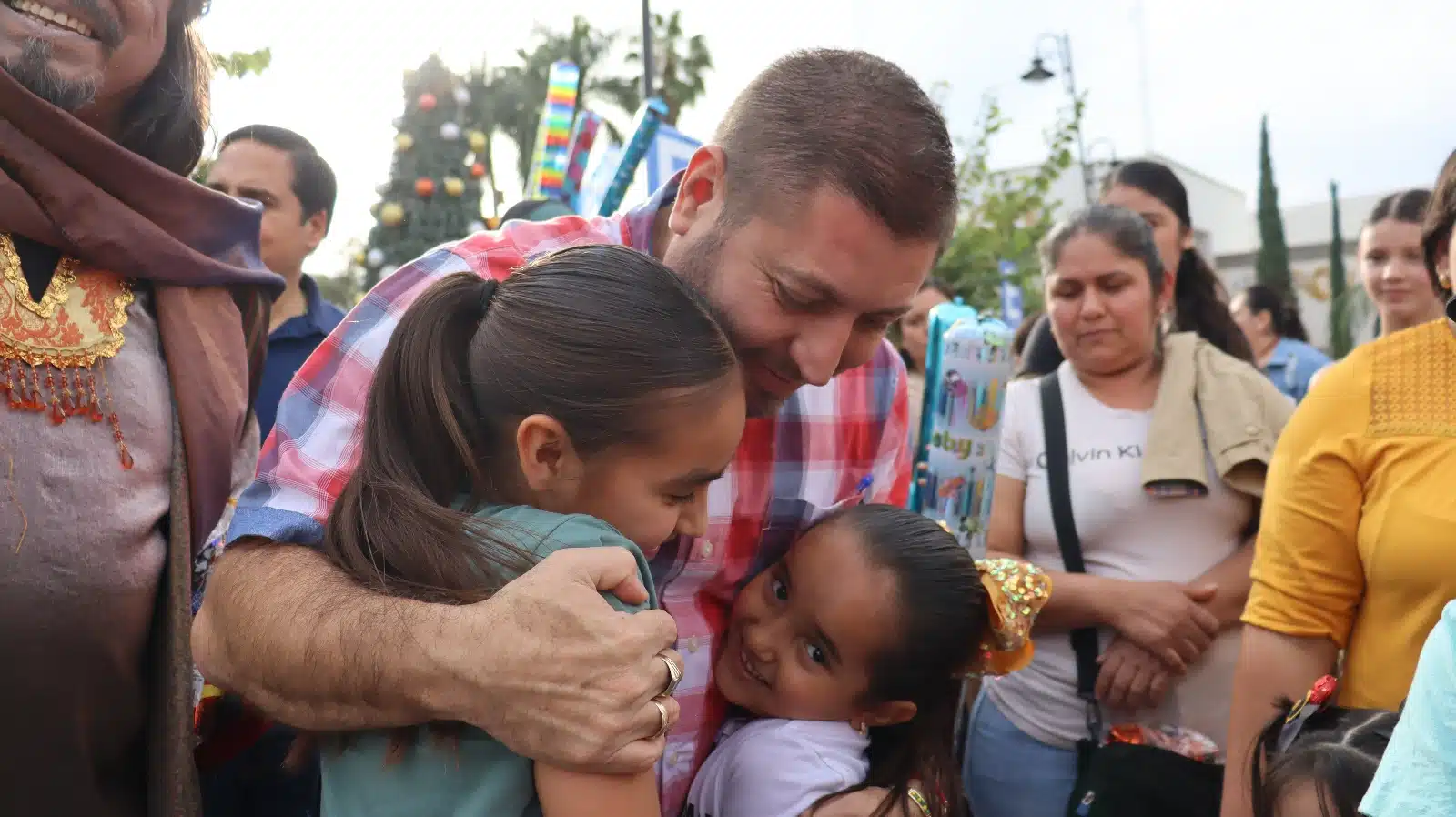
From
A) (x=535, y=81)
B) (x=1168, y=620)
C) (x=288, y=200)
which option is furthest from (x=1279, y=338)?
(x=535, y=81)

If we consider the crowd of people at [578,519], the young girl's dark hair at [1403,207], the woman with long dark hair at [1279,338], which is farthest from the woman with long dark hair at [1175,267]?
the woman with long dark hair at [1279,338]

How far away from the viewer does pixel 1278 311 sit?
23.6ft

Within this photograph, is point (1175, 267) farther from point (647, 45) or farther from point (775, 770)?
point (647, 45)

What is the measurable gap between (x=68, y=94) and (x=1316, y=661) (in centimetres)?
252

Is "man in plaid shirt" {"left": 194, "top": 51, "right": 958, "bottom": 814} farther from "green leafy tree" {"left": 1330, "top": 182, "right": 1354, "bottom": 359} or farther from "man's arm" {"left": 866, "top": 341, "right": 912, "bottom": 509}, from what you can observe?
"green leafy tree" {"left": 1330, "top": 182, "right": 1354, "bottom": 359}

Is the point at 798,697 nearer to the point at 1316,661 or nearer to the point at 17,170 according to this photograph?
the point at 1316,661

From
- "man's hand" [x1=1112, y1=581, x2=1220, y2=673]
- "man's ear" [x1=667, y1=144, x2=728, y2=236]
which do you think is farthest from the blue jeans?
"man's ear" [x1=667, y1=144, x2=728, y2=236]

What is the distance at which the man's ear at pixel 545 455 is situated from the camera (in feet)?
5.26

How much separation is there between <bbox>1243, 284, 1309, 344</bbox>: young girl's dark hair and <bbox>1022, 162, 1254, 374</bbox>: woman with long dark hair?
3.34 meters

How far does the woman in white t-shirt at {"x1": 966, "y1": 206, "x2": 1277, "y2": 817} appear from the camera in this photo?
2932 millimetres

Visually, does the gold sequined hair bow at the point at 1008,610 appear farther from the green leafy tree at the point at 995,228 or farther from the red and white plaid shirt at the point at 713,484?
the green leafy tree at the point at 995,228

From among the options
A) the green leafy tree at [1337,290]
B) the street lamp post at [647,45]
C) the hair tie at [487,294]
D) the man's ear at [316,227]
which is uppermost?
the street lamp post at [647,45]

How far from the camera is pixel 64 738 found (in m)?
1.79

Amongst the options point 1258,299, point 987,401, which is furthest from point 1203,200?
point 987,401
